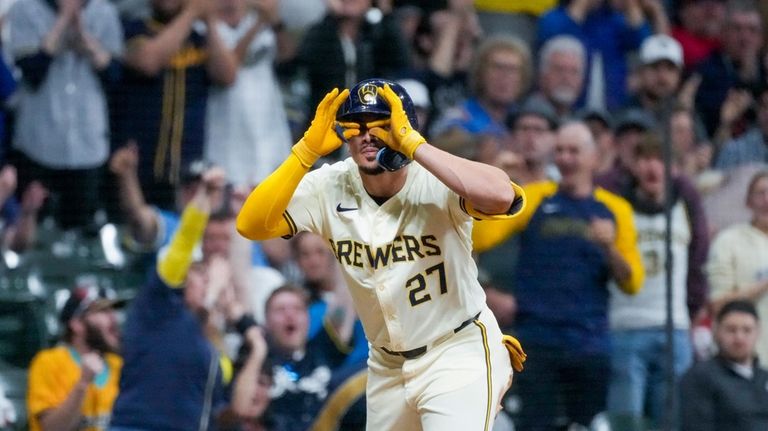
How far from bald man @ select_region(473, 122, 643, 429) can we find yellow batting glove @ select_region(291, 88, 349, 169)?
2.60 metres

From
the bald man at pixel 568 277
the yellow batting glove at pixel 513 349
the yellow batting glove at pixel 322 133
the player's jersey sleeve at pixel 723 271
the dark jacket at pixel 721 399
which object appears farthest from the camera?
the player's jersey sleeve at pixel 723 271

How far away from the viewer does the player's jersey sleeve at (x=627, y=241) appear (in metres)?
7.24

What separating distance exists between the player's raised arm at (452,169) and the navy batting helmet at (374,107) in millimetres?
28

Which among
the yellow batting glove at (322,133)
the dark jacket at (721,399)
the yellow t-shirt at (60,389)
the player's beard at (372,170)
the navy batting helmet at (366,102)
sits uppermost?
the navy batting helmet at (366,102)

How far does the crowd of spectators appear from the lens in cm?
672

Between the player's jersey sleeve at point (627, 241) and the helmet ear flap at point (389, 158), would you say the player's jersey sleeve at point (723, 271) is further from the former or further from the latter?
the helmet ear flap at point (389, 158)

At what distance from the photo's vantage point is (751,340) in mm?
7180

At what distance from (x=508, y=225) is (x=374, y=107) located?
9.36 feet

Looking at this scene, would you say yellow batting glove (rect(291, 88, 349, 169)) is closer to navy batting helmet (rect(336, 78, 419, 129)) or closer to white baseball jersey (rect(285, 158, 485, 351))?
navy batting helmet (rect(336, 78, 419, 129))

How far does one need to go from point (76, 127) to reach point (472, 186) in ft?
10.9

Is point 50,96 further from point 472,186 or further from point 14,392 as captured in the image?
point 472,186

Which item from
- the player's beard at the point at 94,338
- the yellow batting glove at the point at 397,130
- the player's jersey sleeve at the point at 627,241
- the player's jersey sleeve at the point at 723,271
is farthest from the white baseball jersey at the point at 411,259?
the player's jersey sleeve at the point at 723,271

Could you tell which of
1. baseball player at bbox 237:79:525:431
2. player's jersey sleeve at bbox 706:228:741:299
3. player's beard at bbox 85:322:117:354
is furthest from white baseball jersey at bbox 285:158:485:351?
player's jersey sleeve at bbox 706:228:741:299

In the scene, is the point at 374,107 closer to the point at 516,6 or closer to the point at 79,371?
the point at 79,371
